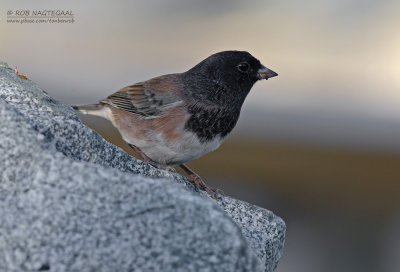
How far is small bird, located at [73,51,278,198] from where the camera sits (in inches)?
119

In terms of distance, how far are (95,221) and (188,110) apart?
1.74m

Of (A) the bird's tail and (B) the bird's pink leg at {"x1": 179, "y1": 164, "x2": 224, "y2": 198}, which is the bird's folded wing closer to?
(A) the bird's tail

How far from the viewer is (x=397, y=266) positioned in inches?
209

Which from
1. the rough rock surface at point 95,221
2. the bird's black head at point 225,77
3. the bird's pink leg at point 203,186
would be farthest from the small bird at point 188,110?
the rough rock surface at point 95,221

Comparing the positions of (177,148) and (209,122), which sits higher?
(209,122)

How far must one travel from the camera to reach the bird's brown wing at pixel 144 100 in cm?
321

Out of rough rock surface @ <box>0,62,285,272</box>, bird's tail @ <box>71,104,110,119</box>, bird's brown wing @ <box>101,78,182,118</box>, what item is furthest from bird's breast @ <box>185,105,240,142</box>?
rough rock surface @ <box>0,62,285,272</box>

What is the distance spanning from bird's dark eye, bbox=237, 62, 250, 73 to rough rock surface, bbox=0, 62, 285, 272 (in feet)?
6.04

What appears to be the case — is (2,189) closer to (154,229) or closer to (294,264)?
(154,229)

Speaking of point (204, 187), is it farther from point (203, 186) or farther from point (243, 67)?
point (243, 67)

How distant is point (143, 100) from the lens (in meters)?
3.38

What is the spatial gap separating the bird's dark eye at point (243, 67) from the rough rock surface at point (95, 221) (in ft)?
6.04

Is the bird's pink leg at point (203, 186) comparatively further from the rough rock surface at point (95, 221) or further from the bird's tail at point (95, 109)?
the rough rock surface at point (95, 221)

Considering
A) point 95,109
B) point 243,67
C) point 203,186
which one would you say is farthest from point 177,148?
point 95,109
